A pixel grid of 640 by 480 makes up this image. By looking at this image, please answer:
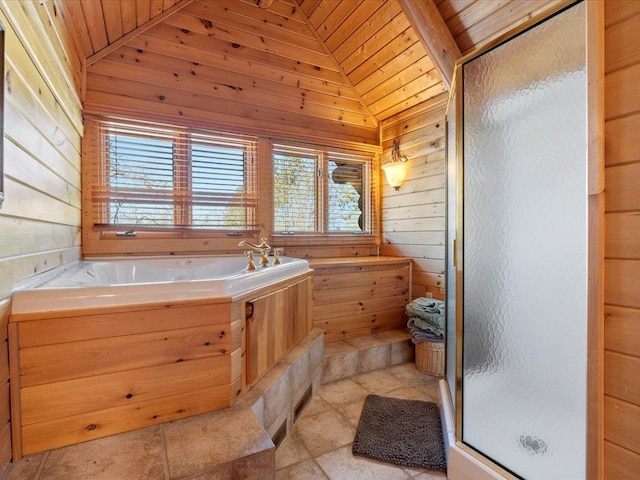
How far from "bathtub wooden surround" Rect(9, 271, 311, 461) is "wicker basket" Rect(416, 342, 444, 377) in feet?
4.94

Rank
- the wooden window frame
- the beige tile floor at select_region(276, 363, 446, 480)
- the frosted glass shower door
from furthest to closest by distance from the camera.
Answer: the wooden window frame, the beige tile floor at select_region(276, 363, 446, 480), the frosted glass shower door

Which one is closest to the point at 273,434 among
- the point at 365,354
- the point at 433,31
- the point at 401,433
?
the point at 401,433

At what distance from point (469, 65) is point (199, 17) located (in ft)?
8.02

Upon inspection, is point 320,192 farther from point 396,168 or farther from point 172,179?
point 172,179

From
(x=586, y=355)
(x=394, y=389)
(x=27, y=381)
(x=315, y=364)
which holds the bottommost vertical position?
(x=394, y=389)

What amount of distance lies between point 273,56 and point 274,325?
2.58m

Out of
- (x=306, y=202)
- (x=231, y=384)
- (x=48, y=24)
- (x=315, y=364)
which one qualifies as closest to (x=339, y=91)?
(x=306, y=202)

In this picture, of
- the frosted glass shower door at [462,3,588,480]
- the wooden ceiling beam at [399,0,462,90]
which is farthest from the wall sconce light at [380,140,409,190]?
the frosted glass shower door at [462,3,588,480]

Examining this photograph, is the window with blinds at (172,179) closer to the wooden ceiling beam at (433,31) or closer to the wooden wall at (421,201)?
the wooden wall at (421,201)

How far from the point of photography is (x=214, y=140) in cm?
293

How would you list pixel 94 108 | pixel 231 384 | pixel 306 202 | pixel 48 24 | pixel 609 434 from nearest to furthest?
pixel 609 434
pixel 231 384
pixel 48 24
pixel 94 108
pixel 306 202

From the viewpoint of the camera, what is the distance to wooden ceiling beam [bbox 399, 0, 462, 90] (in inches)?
93.8

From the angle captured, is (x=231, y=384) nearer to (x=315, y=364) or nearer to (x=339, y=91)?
(x=315, y=364)

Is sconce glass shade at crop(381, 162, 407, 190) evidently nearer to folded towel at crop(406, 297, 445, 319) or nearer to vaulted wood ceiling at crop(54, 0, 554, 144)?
vaulted wood ceiling at crop(54, 0, 554, 144)
